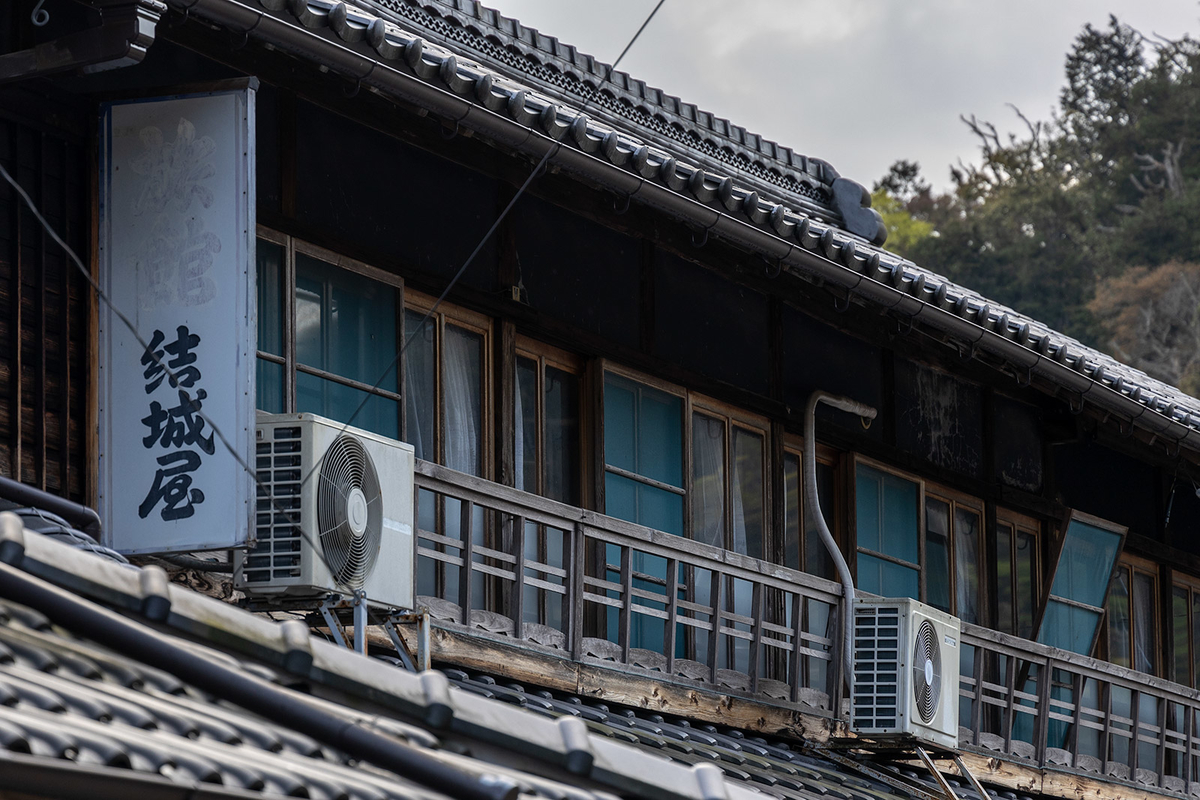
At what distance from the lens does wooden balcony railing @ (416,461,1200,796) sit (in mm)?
10320

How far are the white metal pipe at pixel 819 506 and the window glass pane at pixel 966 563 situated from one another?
1781mm

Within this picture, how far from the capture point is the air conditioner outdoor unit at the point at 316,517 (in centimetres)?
853

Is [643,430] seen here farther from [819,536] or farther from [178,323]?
[178,323]

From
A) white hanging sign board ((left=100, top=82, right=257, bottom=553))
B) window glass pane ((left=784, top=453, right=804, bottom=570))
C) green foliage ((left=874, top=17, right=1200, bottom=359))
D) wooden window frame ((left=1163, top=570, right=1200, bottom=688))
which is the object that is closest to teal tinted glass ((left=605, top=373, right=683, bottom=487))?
window glass pane ((left=784, top=453, right=804, bottom=570))

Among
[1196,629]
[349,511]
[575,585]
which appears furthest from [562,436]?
[1196,629]

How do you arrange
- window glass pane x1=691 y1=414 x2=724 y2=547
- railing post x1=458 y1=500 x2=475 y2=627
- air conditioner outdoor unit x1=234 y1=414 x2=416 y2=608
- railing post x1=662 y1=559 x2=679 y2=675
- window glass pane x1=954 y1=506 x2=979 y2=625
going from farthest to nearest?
window glass pane x1=954 y1=506 x2=979 y2=625
window glass pane x1=691 y1=414 x2=724 y2=547
railing post x1=662 y1=559 x2=679 y2=675
railing post x1=458 y1=500 x2=475 y2=627
air conditioner outdoor unit x1=234 y1=414 x2=416 y2=608

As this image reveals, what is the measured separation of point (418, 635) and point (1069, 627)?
31.1 ft

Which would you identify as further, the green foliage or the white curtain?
the green foliage

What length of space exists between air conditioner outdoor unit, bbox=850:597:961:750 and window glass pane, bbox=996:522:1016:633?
3.56 meters

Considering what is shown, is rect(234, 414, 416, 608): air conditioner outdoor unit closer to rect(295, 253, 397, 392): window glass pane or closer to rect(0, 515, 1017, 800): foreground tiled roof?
rect(295, 253, 397, 392): window glass pane

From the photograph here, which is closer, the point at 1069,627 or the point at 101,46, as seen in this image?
the point at 101,46

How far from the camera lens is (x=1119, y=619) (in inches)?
714

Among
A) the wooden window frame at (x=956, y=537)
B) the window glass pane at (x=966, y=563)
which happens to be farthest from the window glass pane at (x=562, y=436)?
the window glass pane at (x=966, y=563)

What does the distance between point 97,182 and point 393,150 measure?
244cm
